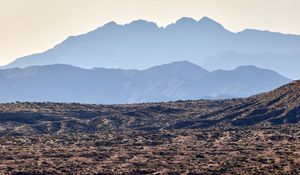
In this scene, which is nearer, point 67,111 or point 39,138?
point 39,138

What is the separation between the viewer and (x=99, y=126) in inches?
4444

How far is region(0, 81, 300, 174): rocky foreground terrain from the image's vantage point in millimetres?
65688

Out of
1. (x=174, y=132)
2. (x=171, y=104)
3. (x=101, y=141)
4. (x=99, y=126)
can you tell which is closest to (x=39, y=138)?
(x=101, y=141)

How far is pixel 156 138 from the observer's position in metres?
89.4

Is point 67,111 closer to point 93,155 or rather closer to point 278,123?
point 278,123

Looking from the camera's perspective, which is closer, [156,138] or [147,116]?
[156,138]

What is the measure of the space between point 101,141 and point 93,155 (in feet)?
42.5

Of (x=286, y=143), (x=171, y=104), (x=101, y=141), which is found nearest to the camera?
(x=286, y=143)

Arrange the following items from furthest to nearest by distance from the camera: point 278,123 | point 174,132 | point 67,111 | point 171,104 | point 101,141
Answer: point 171,104 < point 67,111 < point 278,123 < point 174,132 < point 101,141

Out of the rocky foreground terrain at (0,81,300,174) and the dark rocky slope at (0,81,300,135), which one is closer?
the rocky foreground terrain at (0,81,300,174)

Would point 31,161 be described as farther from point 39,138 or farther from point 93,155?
point 39,138

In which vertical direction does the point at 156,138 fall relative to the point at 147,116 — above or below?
below

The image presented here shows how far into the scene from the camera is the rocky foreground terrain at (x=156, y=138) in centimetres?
6569

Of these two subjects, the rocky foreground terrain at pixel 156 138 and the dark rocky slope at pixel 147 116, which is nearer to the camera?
the rocky foreground terrain at pixel 156 138
